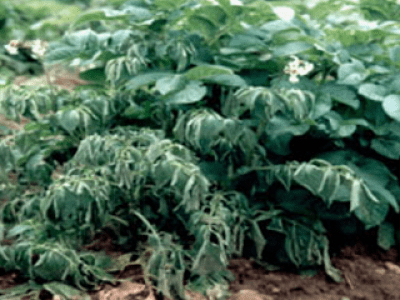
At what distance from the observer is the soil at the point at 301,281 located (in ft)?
7.19

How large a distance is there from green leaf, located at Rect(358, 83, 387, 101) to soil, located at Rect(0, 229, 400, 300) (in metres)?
0.66

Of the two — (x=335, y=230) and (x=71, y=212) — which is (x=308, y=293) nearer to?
(x=335, y=230)

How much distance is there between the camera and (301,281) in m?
2.39

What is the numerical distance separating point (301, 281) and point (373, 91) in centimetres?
79

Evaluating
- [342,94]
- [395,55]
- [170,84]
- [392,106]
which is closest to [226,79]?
[170,84]

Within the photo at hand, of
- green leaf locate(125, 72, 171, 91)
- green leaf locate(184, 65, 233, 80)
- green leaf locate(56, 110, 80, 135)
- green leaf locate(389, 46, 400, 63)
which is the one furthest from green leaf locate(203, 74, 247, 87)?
green leaf locate(389, 46, 400, 63)

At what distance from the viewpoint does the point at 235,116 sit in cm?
233

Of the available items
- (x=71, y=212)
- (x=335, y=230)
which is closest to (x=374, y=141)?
(x=335, y=230)

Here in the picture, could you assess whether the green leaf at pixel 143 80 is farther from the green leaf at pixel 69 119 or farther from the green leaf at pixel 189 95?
the green leaf at pixel 69 119

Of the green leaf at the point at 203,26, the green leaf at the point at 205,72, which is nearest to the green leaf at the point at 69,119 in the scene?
the green leaf at the point at 205,72

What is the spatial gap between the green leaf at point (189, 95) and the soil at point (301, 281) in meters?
0.61

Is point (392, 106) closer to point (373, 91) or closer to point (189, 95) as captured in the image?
point (373, 91)

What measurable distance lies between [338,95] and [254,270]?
2.54ft

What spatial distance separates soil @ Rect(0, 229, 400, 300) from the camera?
2.19 metres
